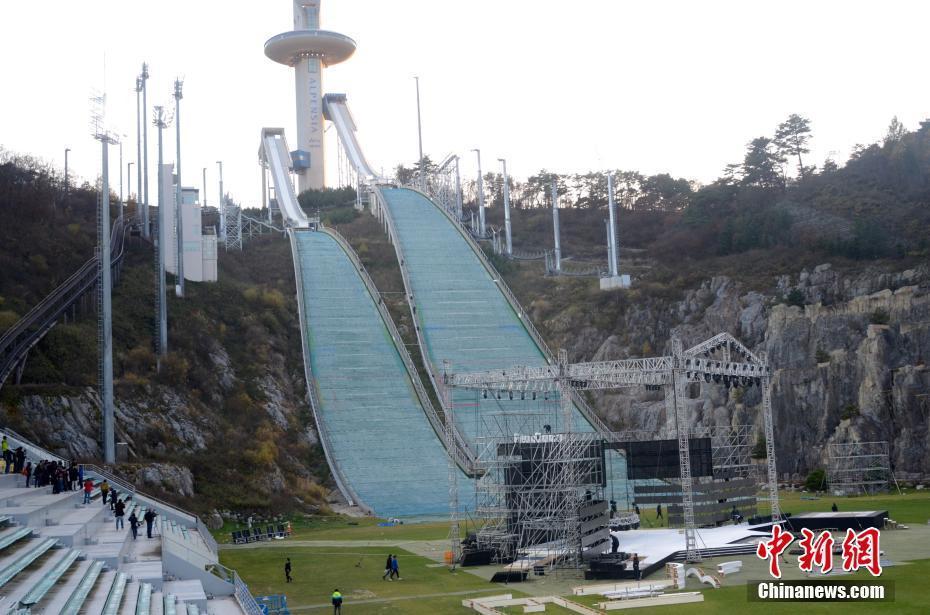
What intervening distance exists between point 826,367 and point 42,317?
1147 inches

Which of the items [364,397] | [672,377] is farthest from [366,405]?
[672,377]

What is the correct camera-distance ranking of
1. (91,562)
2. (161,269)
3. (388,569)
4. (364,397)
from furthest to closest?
(364,397) < (161,269) < (388,569) < (91,562)

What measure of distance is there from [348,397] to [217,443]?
24.9 ft

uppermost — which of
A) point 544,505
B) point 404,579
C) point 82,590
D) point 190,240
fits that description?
point 190,240

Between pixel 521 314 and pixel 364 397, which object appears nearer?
pixel 364 397

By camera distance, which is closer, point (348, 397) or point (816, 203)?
point (348, 397)

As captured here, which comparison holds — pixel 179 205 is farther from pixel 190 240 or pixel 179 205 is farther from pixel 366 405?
pixel 366 405

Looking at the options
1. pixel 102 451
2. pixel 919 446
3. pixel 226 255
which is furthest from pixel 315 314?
pixel 919 446

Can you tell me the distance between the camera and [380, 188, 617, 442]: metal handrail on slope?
4444cm

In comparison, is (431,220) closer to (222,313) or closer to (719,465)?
(222,313)

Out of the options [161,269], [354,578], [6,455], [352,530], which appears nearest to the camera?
[354,578]

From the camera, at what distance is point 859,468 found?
37844 millimetres

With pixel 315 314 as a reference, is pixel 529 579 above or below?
below

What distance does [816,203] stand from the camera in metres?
58.1
